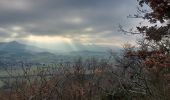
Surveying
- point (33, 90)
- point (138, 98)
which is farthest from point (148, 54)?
point (33, 90)

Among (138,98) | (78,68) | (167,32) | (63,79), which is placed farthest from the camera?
(63,79)

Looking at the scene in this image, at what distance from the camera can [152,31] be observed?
16094mm

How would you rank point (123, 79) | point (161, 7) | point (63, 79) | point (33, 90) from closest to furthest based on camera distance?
point (161, 7)
point (123, 79)
point (33, 90)
point (63, 79)

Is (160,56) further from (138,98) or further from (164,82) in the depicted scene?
(138,98)

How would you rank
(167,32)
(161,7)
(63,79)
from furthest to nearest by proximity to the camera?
(63,79) → (167,32) → (161,7)

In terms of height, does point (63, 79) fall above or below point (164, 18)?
below

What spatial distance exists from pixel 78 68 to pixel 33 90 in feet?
18.0

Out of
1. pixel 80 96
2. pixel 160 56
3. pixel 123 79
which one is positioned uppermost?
pixel 160 56

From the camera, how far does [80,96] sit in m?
34.3

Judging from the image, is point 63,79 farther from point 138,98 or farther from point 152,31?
point 152,31

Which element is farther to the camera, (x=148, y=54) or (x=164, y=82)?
(x=164, y=82)

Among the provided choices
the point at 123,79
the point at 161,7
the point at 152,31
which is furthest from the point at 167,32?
the point at 123,79

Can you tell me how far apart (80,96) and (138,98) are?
12.3 m

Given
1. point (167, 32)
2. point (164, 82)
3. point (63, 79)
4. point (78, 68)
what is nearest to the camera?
point (167, 32)
